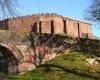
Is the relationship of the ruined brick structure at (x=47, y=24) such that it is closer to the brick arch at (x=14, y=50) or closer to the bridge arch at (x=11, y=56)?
the bridge arch at (x=11, y=56)

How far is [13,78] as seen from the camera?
23.0 m

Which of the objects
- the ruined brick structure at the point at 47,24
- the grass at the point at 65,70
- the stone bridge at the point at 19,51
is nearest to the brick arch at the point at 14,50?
the stone bridge at the point at 19,51

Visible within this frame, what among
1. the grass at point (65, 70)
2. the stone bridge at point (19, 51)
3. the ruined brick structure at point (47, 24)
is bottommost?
the grass at point (65, 70)

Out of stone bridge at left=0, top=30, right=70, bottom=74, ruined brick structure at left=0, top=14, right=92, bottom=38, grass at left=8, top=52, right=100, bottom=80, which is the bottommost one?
grass at left=8, top=52, right=100, bottom=80

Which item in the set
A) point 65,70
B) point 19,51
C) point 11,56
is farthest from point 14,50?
point 65,70

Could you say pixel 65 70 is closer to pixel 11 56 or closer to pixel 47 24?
pixel 11 56

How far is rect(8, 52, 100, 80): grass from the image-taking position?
23219mm

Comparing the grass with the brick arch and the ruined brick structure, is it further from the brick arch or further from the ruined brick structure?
the ruined brick structure

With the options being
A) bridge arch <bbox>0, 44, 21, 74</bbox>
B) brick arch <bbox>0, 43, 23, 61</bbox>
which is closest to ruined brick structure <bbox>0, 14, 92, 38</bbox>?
bridge arch <bbox>0, 44, 21, 74</bbox>

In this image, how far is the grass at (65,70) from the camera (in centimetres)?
2322

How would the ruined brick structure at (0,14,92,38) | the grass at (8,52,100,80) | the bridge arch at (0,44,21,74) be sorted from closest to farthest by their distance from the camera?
the grass at (8,52,100,80) → the bridge arch at (0,44,21,74) → the ruined brick structure at (0,14,92,38)

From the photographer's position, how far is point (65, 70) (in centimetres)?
2494

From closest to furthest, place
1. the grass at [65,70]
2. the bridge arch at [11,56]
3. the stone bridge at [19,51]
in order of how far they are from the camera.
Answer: the grass at [65,70]
the stone bridge at [19,51]
the bridge arch at [11,56]

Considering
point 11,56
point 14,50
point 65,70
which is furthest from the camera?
point 11,56
